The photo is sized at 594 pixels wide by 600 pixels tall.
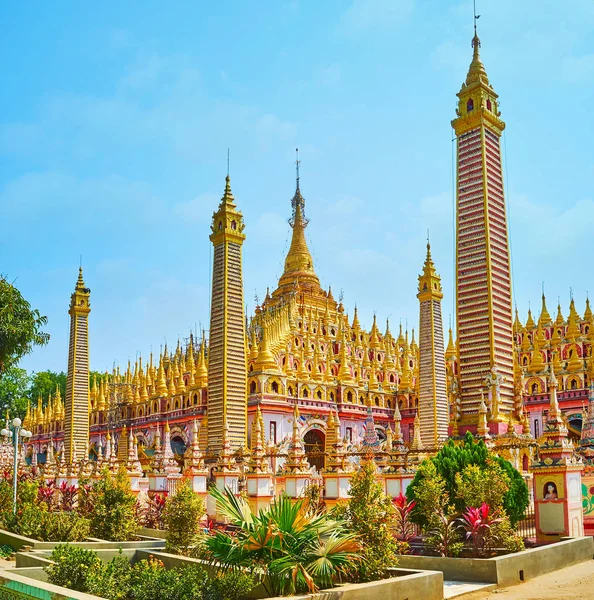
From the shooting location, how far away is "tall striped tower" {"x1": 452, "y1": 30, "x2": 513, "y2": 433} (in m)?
29.6

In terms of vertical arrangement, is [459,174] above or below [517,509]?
above

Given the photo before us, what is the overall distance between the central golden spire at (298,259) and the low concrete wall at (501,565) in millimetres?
43847

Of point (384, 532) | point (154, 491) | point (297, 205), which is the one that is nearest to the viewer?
point (384, 532)

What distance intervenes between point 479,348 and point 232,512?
20.4 meters

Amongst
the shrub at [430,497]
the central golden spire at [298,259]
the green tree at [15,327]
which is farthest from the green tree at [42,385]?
the shrub at [430,497]

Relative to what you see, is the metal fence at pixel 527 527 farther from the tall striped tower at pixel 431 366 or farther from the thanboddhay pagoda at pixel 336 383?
the tall striped tower at pixel 431 366

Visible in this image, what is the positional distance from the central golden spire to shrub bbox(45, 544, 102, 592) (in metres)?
46.8

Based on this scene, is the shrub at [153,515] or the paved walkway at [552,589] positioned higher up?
the shrub at [153,515]

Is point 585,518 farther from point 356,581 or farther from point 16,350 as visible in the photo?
point 16,350

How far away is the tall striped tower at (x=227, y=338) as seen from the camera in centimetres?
3136

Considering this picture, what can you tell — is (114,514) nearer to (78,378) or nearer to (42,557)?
(42,557)

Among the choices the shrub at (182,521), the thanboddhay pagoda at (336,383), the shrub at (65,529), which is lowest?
the shrub at (65,529)

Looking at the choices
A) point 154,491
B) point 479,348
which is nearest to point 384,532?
point 154,491

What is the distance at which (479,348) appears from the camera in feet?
98.4
